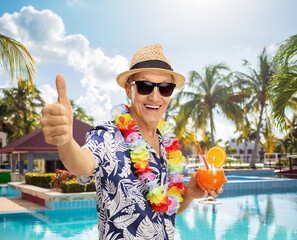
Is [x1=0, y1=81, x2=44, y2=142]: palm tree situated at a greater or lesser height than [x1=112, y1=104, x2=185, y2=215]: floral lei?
greater

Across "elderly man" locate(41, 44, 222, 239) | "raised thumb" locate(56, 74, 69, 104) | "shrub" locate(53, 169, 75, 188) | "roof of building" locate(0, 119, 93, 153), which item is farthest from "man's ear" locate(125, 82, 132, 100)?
"roof of building" locate(0, 119, 93, 153)

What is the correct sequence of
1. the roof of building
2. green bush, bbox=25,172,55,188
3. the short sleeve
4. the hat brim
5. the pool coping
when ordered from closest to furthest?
the short sleeve
the hat brim
the pool coping
green bush, bbox=25,172,55,188
the roof of building

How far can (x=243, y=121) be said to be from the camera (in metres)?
23.7

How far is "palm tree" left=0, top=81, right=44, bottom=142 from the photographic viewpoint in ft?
97.7

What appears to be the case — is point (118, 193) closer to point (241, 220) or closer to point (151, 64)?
point (151, 64)

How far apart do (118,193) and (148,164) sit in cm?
25

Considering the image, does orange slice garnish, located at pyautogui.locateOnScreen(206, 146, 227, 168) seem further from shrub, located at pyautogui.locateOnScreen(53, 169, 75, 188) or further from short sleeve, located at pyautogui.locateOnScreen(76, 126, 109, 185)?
shrub, located at pyautogui.locateOnScreen(53, 169, 75, 188)

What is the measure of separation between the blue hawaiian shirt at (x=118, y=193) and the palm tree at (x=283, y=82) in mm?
7233

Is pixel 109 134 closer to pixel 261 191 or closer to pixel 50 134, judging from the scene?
pixel 50 134

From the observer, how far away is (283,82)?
8406 mm

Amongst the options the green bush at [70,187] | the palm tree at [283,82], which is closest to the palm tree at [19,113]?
the green bush at [70,187]

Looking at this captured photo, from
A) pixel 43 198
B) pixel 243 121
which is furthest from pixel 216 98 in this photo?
pixel 43 198

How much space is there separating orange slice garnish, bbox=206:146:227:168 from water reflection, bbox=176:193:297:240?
16.0ft

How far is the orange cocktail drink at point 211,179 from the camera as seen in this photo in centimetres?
204
